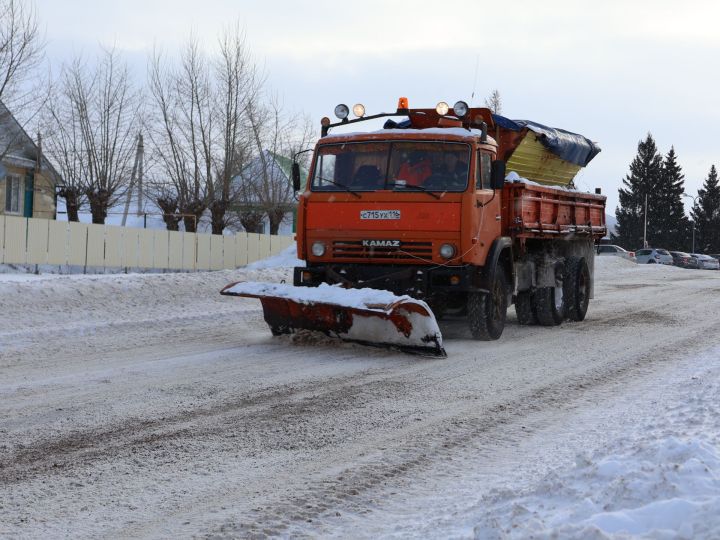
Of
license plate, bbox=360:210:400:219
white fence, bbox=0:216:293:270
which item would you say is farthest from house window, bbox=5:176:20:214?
license plate, bbox=360:210:400:219

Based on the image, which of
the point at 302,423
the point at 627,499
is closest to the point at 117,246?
the point at 302,423

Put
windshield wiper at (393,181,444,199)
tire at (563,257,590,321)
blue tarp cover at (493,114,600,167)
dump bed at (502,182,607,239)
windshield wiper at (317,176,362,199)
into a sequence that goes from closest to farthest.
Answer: windshield wiper at (393,181,444,199)
windshield wiper at (317,176,362,199)
dump bed at (502,182,607,239)
blue tarp cover at (493,114,600,167)
tire at (563,257,590,321)

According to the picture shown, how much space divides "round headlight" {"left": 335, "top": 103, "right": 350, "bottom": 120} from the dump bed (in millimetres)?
2312

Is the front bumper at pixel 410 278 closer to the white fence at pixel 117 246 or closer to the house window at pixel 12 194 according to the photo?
the white fence at pixel 117 246

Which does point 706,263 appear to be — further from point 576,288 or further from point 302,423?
point 302,423

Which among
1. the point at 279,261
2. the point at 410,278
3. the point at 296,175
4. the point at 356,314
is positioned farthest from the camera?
the point at 279,261

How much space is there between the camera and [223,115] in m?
34.3

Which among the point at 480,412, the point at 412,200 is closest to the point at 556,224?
the point at 412,200

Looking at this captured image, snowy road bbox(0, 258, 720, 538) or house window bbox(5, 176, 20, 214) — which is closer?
snowy road bbox(0, 258, 720, 538)

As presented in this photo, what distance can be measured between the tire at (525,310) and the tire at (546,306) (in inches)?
3.0

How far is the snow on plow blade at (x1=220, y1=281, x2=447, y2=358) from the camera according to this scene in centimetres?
953

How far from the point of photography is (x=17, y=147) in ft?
97.5

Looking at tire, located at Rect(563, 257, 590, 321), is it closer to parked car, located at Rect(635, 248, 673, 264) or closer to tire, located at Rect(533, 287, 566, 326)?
tire, located at Rect(533, 287, 566, 326)

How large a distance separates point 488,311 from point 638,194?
3445 inches
